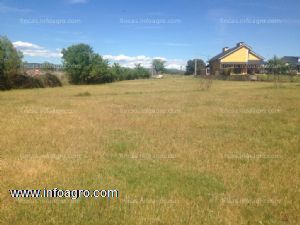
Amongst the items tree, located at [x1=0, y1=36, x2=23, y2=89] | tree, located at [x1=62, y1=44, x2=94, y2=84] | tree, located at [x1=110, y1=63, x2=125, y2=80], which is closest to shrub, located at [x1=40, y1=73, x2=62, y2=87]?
tree, located at [x1=0, y1=36, x2=23, y2=89]

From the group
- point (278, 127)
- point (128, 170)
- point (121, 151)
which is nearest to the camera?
point (128, 170)

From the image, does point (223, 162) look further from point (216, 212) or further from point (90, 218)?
point (90, 218)

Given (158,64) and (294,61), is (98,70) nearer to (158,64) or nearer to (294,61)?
(294,61)

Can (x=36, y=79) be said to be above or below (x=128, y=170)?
above

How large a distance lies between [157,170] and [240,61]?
61823 mm

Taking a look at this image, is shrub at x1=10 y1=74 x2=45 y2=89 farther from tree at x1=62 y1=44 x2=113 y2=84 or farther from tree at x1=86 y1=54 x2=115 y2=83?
tree at x1=86 y1=54 x2=115 y2=83

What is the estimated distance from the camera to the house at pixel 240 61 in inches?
2488

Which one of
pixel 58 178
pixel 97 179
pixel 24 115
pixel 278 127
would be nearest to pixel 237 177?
pixel 97 179

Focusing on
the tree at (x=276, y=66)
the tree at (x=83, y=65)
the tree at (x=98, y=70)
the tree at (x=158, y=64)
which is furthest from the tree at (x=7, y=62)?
the tree at (x=158, y=64)

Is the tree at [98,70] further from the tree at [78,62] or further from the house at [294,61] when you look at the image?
the house at [294,61]

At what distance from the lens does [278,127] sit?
10.4 m

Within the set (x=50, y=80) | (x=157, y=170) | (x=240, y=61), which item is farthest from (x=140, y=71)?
(x=157, y=170)

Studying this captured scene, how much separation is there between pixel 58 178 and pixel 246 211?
357cm

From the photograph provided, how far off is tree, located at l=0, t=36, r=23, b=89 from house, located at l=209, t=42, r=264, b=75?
4302cm
